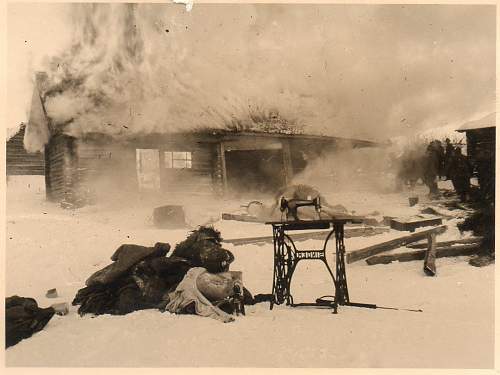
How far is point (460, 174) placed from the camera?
194 inches

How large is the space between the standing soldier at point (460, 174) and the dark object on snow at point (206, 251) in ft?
8.09

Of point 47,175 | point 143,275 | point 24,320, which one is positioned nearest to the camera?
point 24,320

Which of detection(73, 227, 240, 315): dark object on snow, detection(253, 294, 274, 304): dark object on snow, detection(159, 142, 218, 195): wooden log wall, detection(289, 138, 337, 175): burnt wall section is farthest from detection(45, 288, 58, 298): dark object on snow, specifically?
detection(289, 138, 337, 175): burnt wall section

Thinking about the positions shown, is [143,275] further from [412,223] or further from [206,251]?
[412,223]

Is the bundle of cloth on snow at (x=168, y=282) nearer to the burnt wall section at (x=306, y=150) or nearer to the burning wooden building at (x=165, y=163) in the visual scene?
the burning wooden building at (x=165, y=163)

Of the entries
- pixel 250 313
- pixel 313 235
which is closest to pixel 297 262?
pixel 250 313

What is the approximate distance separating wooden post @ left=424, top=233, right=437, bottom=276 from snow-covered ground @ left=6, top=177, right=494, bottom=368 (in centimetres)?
8

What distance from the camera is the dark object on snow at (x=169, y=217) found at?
466 centimetres

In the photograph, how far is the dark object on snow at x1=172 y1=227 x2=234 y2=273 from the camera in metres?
4.21

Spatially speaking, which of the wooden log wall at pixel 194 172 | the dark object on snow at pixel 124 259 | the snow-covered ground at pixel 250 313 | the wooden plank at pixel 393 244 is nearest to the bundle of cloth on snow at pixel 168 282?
the dark object on snow at pixel 124 259

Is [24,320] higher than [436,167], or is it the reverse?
[436,167]

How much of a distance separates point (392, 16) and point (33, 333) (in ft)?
14.4

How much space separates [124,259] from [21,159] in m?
1.50

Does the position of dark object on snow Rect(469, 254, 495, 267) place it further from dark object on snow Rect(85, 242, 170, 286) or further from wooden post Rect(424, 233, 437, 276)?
dark object on snow Rect(85, 242, 170, 286)
